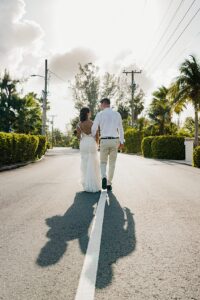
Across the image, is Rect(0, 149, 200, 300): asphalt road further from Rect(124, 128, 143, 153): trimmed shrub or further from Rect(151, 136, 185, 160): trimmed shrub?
Rect(124, 128, 143, 153): trimmed shrub

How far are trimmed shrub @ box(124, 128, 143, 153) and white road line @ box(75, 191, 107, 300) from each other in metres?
42.6

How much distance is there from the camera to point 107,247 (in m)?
4.14

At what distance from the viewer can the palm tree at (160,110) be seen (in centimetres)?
5100

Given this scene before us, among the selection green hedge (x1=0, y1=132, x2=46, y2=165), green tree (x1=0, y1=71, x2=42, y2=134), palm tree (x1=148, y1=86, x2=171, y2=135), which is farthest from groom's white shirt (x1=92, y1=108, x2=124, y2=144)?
palm tree (x1=148, y1=86, x2=171, y2=135)

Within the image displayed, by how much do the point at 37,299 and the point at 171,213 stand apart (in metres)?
3.79

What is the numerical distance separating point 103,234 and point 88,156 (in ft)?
14.5

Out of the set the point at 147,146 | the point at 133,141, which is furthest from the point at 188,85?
the point at 133,141

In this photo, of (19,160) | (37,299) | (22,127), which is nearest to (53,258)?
(37,299)

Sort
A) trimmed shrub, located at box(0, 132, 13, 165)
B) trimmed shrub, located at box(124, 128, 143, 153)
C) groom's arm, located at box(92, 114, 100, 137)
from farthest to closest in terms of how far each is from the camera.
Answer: trimmed shrub, located at box(124, 128, 143, 153)
trimmed shrub, located at box(0, 132, 13, 165)
groom's arm, located at box(92, 114, 100, 137)

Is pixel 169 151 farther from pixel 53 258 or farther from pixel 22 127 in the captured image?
pixel 53 258

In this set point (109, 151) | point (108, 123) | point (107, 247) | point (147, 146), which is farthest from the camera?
point (147, 146)

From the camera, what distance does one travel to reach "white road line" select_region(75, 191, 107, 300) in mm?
2864

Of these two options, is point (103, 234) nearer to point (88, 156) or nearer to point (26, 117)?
point (88, 156)

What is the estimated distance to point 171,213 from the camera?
6.16 m
